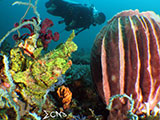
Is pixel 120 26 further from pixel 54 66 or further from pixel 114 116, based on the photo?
pixel 114 116

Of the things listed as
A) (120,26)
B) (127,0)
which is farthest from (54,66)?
(127,0)

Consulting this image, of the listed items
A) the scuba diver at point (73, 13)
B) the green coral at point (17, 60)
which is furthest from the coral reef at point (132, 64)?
the scuba diver at point (73, 13)

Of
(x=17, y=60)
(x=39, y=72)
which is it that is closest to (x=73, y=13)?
(x=17, y=60)

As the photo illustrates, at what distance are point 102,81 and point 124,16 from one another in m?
1.07

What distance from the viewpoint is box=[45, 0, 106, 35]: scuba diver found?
7246 mm

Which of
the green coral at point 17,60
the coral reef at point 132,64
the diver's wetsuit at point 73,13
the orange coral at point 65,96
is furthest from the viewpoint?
the diver's wetsuit at point 73,13

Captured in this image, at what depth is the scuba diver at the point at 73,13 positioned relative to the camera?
725 centimetres

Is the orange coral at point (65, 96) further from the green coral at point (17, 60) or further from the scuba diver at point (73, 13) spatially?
the scuba diver at point (73, 13)

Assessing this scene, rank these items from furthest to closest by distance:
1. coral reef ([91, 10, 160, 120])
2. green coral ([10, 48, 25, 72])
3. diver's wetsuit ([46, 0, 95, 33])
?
diver's wetsuit ([46, 0, 95, 33])
green coral ([10, 48, 25, 72])
coral reef ([91, 10, 160, 120])

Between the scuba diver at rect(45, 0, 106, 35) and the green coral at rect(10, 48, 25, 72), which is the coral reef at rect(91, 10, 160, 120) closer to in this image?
the green coral at rect(10, 48, 25, 72)

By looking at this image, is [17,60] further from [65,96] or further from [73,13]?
[73,13]

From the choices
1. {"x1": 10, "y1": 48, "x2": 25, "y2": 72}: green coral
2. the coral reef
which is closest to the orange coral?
the coral reef

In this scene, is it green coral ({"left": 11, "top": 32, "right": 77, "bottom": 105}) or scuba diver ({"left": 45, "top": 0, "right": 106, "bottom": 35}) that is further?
scuba diver ({"left": 45, "top": 0, "right": 106, "bottom": 35})

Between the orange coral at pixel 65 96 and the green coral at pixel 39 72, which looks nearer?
the green coral at pixel 39 72
